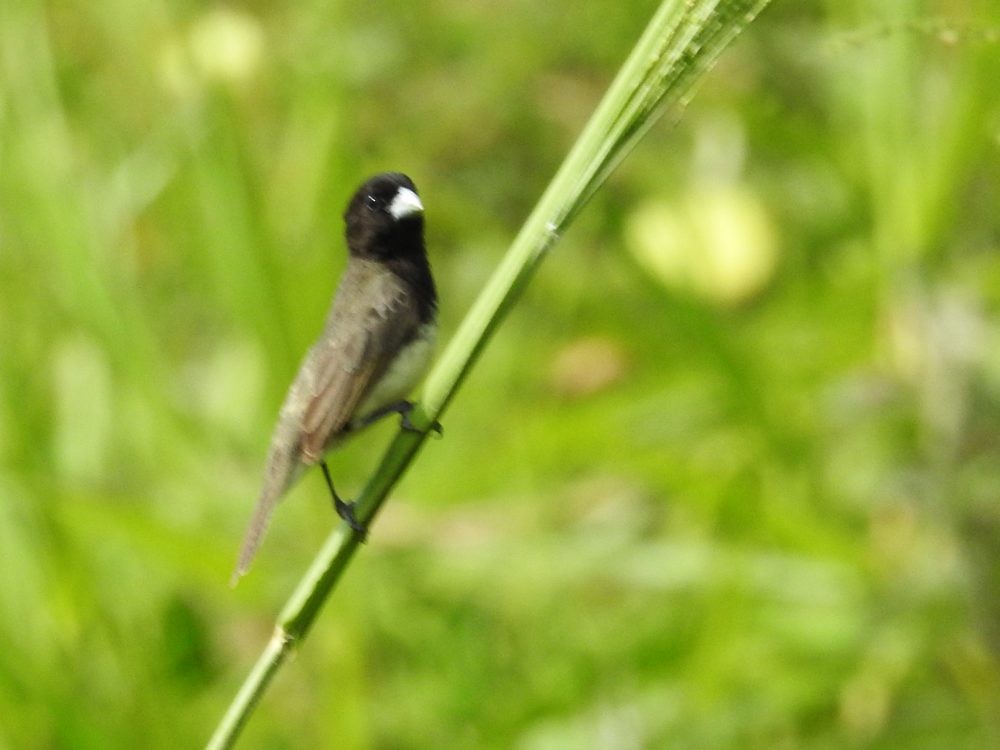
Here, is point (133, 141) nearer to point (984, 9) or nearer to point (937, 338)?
point (937, 338)

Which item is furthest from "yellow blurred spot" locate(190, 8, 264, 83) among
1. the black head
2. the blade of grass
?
the blade of grass

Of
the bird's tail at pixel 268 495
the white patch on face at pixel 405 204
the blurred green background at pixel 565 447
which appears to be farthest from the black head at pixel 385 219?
the blurred green background at pixel 565 447

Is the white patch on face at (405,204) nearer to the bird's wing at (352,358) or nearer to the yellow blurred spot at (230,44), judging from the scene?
the bird's wing at (352,358)

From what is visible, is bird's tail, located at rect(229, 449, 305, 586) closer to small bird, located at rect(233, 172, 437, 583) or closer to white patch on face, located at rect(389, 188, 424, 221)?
small bird, located at rect(233, 172, 437, 583)

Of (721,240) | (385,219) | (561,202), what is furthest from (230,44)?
(561,202)

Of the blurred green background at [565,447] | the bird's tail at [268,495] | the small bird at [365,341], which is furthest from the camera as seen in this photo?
the blurred green background at [565,447]

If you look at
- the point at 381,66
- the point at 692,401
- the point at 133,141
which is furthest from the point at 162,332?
the point at 692,401
